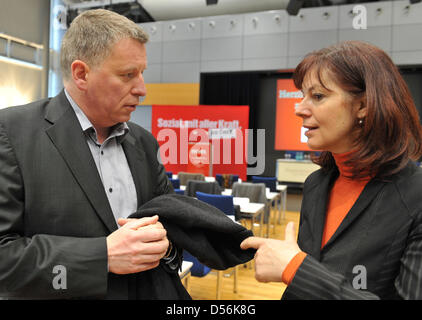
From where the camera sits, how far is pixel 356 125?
107 cm

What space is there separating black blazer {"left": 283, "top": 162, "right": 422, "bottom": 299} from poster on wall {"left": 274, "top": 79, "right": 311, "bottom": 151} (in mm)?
9445

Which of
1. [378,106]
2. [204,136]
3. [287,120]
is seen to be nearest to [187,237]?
[378,106]

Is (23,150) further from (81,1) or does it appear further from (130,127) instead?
(81,1)

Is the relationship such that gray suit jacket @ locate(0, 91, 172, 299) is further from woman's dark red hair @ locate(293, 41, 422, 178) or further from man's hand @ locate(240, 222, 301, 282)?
woman's dark red hair @ locate(293, 41, 422, 178)

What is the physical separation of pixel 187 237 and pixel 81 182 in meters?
0.40

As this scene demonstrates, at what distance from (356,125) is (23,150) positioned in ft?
3.60

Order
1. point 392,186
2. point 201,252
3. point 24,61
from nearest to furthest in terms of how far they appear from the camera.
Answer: point 392,186 → point 201,252 → point 24,61

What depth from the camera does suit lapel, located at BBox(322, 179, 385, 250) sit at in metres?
1.01

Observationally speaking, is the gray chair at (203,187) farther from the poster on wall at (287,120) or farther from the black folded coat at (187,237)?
the poster on wall at (287,120)

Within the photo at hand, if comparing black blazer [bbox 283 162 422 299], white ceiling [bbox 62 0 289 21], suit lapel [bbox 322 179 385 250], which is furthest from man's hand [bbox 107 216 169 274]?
white ceiling [bbox 62 0 289 21]

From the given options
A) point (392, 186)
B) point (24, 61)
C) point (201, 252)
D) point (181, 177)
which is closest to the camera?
point (392, 186)

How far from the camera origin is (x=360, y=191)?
110 cm

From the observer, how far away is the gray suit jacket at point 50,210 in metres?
0.91

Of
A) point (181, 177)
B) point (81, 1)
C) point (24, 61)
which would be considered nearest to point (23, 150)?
point (24, 61)
